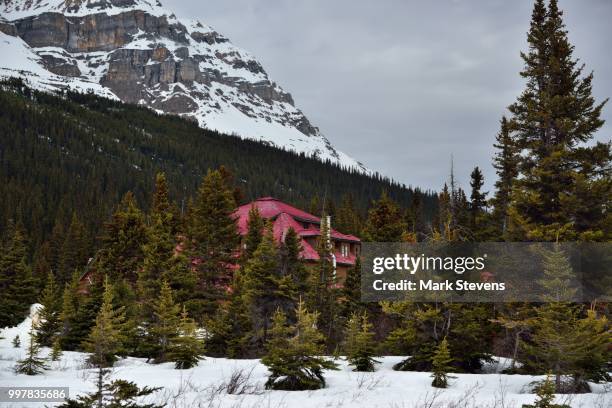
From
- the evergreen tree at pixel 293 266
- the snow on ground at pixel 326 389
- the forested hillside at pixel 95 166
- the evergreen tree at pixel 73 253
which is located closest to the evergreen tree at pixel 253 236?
the evergreen tree at pixel 293 266

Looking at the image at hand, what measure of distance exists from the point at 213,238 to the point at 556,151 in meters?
21.1

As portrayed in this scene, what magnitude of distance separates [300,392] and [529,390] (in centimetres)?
520

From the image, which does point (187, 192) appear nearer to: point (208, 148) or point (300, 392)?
point (208, 148)

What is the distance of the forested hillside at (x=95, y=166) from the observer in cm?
11291

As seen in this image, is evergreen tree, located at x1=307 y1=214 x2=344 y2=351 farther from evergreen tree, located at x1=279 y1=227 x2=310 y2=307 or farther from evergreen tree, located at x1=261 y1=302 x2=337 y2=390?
evergreen tree, located at x1=261 y1=302 x2=337 y2=390

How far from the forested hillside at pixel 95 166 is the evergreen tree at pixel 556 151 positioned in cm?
8344

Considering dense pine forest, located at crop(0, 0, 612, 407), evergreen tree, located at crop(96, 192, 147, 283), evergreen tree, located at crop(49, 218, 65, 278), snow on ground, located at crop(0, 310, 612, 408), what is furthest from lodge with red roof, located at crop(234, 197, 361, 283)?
evergreen tree, located at crop(49, 218, 65, 278)

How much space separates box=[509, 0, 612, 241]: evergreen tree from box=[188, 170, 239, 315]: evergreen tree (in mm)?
18757

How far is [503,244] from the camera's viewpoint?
20484 millimetres

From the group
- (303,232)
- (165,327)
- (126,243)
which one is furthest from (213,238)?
(165,327)

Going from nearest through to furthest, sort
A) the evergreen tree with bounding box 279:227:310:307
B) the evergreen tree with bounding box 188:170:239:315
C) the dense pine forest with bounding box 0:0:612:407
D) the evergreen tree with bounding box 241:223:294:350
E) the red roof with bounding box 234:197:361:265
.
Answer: the dense pine forest with bounding box 0:0:612:407, the evergreen tree with bounding box 241:223:294:350, the evergreen tree with bounding box 279:227:310:307, the evergreen tree with bounding box 188:170:239:315, the red roof with bounding box 234:197:361:265

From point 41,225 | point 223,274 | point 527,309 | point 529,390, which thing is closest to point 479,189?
point 223,274

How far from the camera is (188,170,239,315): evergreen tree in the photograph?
33.7 metres

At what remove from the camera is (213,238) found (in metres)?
34.5
